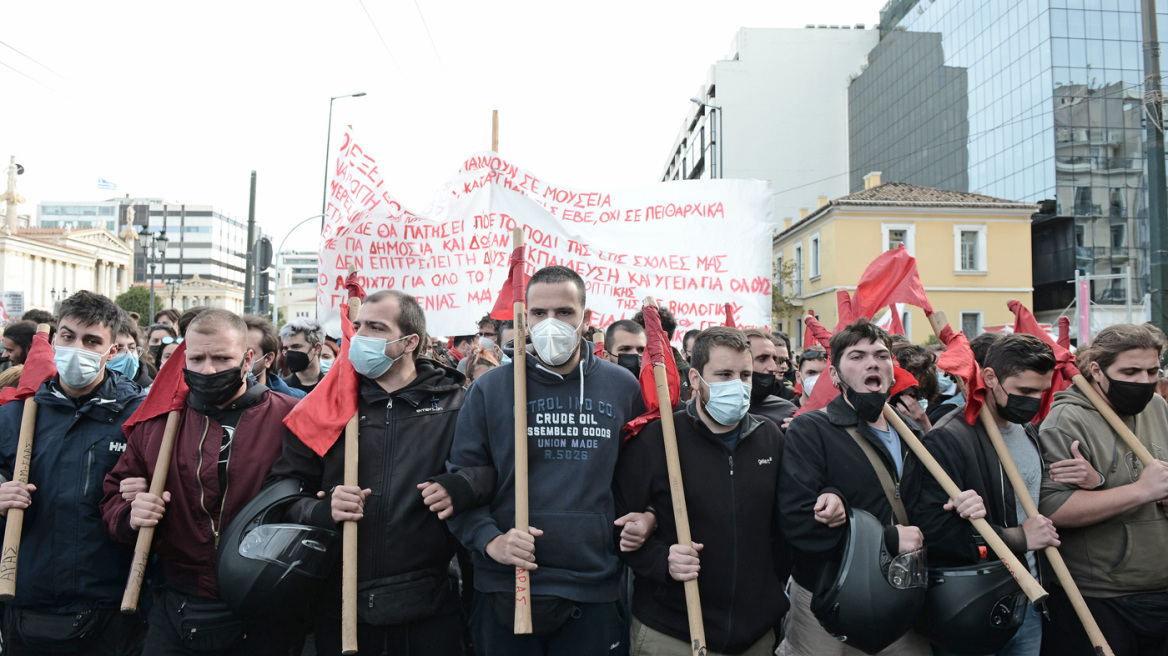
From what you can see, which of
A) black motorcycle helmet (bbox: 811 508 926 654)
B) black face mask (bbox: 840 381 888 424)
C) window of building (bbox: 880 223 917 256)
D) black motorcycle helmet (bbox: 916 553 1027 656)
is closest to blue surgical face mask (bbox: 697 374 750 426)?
black face mask (bbox: 840 381 888 424)

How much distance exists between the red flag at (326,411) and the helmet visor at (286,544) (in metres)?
0.33

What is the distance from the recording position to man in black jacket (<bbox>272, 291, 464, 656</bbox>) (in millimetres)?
3252

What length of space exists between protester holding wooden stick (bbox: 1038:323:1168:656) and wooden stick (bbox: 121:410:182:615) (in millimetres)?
3863

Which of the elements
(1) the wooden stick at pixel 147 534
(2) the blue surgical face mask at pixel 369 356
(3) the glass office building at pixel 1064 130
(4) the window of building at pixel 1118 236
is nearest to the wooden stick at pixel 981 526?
(2) the blue surgical face mask at pixel 369 356

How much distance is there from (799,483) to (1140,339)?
190cm

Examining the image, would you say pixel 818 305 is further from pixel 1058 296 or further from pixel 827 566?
pixel 827 566

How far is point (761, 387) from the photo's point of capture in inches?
182

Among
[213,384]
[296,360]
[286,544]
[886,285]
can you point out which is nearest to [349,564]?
[286,544]

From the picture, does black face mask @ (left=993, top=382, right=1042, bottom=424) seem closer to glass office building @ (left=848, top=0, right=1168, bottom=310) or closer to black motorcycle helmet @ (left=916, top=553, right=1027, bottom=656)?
black motorcycle helmet @ (left=916, top=553, right=1027, bottom=656)

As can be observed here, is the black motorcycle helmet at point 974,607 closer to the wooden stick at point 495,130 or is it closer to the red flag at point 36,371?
the wooden stick at point 495,130

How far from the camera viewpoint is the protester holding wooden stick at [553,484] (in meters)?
3.17

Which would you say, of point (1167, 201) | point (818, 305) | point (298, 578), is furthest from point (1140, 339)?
point (818, 305)

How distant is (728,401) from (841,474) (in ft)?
1.84

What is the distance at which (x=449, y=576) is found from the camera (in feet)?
11.8
